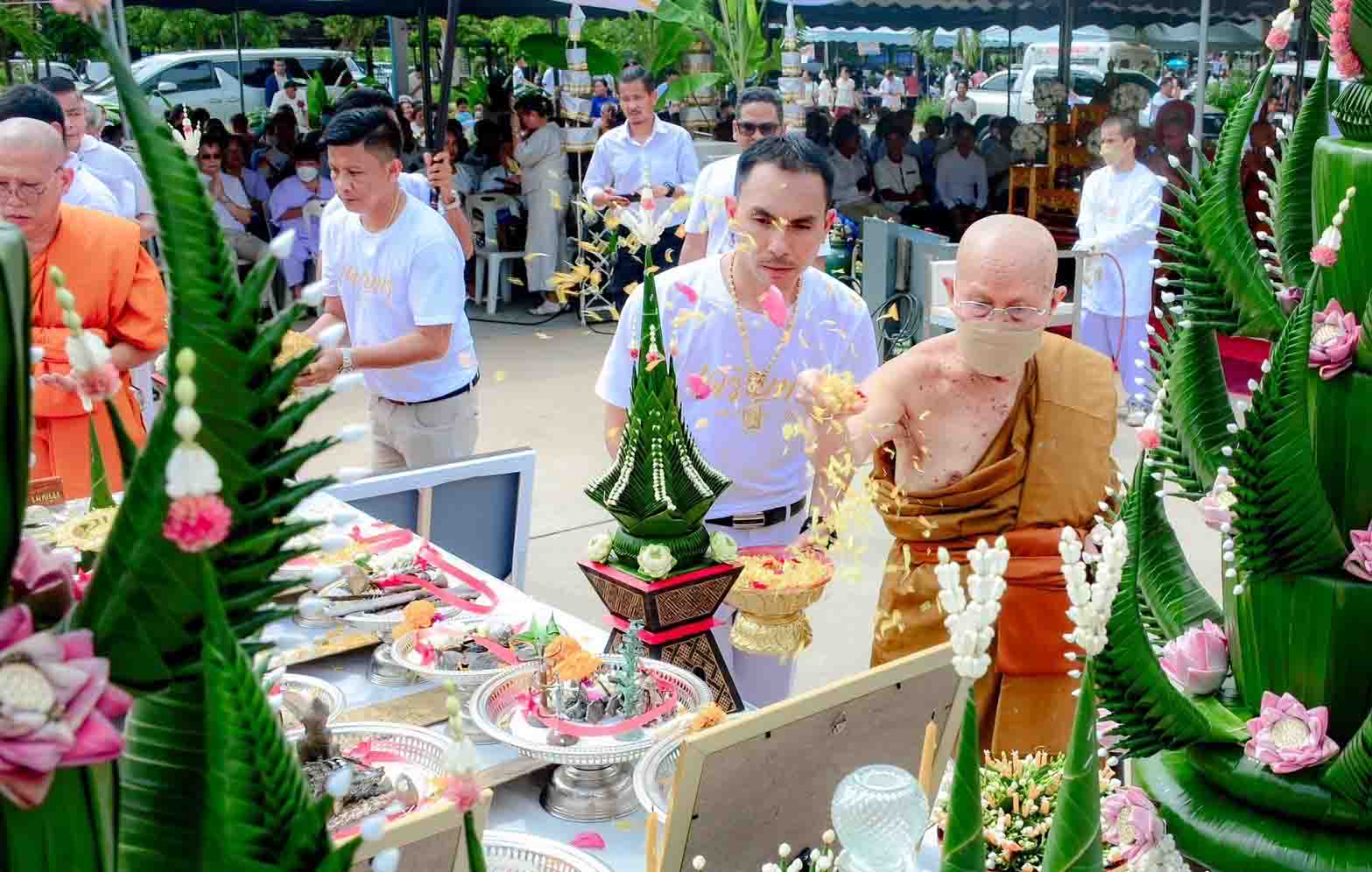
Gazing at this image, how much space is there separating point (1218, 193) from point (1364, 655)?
51cm

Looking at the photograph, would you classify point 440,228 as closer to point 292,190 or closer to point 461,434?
point 461,434

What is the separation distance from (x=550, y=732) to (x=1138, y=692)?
101 centimetres

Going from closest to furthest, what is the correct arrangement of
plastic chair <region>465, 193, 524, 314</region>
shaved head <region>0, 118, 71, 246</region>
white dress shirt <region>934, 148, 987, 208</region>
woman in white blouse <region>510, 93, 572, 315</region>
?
shaved head <region>0, 118, 71, 246</region>, woman in white blouse <region>510, 93, 572, 315</region>, plastic chair <region>465, 193, 524, 314</region>, white dress shirt <region>934, 148, 987, 208</region>

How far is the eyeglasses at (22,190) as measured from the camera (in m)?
3.19

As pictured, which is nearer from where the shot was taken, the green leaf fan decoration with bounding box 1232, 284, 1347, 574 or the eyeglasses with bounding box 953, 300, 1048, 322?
the green leaf fan decoration with bounding box 1232, 284, 1347, 574

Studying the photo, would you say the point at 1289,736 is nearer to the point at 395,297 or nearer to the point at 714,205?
the point at 395,297

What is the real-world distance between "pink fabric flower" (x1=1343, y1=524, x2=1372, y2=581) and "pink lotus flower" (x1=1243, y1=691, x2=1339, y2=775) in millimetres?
147

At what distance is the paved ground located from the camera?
15.6 feet

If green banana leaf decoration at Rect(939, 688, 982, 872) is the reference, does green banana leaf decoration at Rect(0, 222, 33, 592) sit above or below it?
above

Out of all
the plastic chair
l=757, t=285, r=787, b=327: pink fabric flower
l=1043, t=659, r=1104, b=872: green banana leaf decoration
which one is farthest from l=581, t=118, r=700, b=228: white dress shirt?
l=1043, t=659, r=1104, b=872: green banana leaf decoration

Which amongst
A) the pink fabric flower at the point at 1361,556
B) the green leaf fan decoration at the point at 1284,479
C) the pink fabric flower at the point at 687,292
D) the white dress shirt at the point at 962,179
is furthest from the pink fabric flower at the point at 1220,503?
the white dress shirt at the point at 962,179

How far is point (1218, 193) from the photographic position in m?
1.42

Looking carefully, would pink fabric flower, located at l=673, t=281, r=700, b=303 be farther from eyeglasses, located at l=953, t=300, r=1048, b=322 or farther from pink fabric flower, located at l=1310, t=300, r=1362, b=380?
pink fabric flower, located at l=1310, t=300, r=1362, b=380

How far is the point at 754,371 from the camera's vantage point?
2986mm
